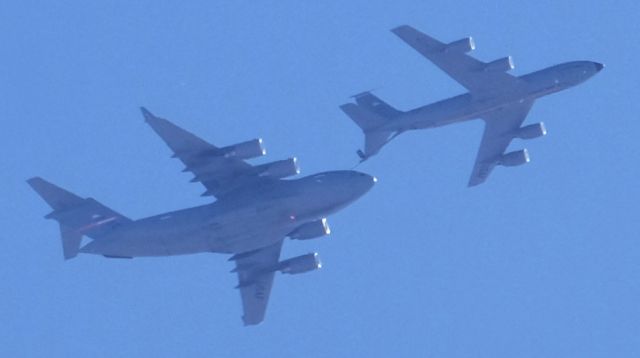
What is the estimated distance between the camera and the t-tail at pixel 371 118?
86.4 meters

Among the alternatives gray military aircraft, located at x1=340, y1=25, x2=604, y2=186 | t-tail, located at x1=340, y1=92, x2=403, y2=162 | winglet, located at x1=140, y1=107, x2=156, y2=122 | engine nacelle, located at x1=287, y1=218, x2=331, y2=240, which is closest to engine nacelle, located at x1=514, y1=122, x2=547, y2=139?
gray military aircraft, located at x1=340, y1=25, x2=604, y2=186

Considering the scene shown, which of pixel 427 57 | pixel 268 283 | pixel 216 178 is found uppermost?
pixel 427 57

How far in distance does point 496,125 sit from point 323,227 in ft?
A: 44.1

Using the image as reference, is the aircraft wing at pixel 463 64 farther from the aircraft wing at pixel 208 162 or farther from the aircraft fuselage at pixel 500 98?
the aircraft wing at pixel 208 162

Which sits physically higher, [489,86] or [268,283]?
[489,86]

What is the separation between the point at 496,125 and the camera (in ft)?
288

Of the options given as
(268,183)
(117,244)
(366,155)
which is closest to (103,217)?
(117,244)

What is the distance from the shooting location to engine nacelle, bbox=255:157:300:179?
7712 centimetres

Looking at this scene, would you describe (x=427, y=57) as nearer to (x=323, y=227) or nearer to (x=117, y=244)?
(x=323, y=227)

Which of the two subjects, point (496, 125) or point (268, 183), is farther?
point (496, 125)

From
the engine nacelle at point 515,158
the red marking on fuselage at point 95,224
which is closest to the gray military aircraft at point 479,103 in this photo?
the engine nacelle at point 515,158

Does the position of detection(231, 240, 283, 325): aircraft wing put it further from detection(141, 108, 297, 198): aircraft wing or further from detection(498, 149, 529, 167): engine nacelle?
detection(498, 149, 529, 167): engine nacelle

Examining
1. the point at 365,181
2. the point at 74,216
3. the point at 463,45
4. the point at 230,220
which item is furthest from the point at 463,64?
the point at 74,216

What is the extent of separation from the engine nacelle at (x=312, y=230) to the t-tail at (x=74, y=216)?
8834mm
